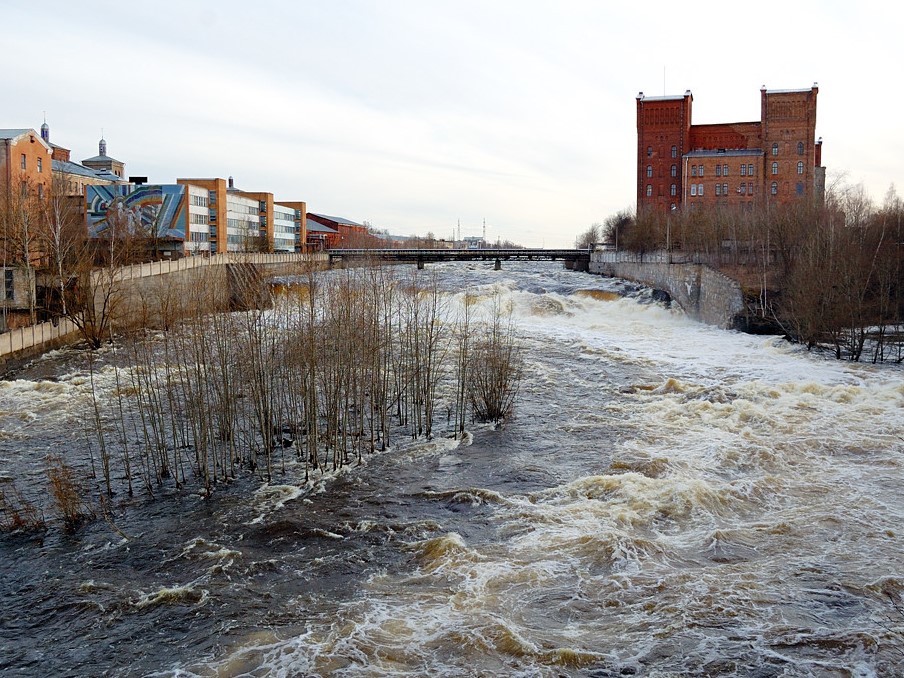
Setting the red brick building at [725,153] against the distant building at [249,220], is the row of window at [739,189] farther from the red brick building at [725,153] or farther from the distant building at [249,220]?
the distant building at [249,220]

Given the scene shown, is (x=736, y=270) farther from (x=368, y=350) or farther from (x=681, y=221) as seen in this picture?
(x=368, y=350)

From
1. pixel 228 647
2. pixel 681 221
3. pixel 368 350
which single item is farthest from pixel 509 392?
pixel 681 221

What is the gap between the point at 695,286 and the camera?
40.0 metres

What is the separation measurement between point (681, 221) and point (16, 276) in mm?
41211

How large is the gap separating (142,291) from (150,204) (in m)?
52.0

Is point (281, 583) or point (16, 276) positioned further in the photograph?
point (16, 276)

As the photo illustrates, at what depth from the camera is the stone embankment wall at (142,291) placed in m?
17.3

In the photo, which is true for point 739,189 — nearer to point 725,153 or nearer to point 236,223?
point 725,153

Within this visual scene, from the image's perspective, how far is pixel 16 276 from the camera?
31.6 m

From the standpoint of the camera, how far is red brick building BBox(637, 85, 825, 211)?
71188 millimetres

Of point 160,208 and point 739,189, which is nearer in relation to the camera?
point 739,189

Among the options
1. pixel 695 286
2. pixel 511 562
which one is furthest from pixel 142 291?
pixel 695 286

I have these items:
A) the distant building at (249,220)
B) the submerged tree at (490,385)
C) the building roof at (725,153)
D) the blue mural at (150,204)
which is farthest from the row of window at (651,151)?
the submerged tree at (490,385)

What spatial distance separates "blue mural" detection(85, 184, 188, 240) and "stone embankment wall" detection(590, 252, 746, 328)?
43847 mm
